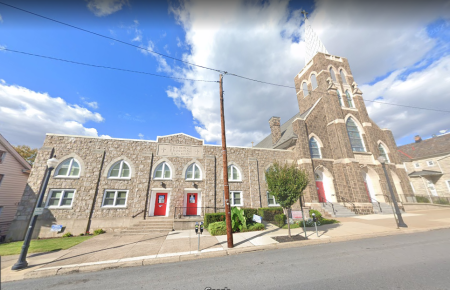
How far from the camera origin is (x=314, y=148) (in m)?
19.6

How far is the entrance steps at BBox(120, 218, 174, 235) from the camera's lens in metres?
11.6

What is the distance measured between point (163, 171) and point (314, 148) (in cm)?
1691

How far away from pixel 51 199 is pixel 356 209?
2631 centimetres

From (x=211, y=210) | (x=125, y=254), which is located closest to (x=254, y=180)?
(x=211, y=210)

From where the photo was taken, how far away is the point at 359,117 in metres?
22.2

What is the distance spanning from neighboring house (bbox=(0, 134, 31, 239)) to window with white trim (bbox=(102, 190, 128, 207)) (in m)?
9.03

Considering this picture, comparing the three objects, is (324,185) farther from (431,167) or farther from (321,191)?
(431,167)

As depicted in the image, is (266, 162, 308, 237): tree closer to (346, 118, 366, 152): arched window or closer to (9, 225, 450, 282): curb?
(9, 225, 450, 282): curb

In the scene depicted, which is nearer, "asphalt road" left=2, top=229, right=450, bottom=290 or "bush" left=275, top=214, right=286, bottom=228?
"asphalt road" left=2, top=229, right=450, bottom=290

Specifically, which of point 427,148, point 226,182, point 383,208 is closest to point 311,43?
point 427,148

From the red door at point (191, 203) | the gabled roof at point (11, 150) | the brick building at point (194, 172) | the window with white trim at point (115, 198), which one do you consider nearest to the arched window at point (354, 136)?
the brick building at point (194, 172)

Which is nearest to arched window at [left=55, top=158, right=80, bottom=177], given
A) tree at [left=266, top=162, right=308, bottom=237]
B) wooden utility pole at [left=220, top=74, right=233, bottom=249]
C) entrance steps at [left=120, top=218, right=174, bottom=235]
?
entrance steps at [left=120, top=218, right=174, bottom=235]

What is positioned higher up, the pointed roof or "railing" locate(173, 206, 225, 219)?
the pointed roof

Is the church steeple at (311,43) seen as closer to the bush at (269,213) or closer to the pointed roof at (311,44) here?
the pointed roof at (311,44)
